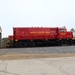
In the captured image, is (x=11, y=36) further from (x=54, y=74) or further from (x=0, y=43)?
(x=54, y=74)

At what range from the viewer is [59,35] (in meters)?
49.3

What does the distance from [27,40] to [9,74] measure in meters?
34.8

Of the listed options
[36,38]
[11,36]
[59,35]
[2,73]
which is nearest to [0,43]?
[11,36]

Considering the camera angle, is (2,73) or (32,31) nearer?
(2,73)

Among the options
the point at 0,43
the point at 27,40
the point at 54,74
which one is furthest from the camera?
the point at 0,43

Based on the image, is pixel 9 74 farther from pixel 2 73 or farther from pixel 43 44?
pixel 43 44

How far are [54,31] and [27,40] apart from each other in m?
5.96

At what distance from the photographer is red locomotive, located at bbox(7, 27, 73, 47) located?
155 feet

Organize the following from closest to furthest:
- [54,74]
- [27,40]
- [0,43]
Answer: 1. [54,74]
2. [27,40]
3. [0,43]

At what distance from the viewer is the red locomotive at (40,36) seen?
155 feet

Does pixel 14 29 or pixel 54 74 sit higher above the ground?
pixel 14 29

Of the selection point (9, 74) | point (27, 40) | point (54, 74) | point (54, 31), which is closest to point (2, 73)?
point (9, 74)

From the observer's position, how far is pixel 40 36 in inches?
1917

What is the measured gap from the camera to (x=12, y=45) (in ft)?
158
